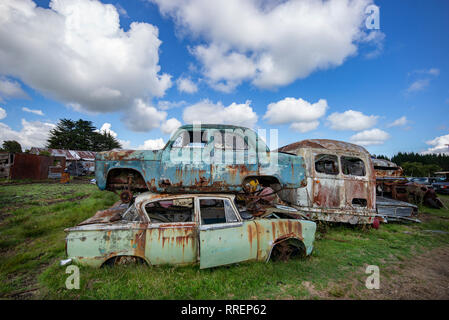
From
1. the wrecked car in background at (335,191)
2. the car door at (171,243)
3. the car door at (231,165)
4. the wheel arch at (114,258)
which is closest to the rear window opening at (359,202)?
the wrecked car in background at (335,191)

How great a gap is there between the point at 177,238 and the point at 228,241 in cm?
75

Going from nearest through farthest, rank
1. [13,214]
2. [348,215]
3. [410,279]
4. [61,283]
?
[61,283] < [410,279] < [348,215] < [13,214]

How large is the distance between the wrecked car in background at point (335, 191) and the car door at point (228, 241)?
8.45 ft

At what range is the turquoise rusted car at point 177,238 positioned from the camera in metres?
2.46

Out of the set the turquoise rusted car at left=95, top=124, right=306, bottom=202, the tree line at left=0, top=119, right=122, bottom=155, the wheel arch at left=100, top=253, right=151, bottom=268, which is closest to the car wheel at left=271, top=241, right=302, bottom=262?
the turquoise rusted car at left=95, top=124, right=306, bottom=202

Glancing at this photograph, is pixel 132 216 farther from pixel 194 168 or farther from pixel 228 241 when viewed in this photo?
pixel 228 241

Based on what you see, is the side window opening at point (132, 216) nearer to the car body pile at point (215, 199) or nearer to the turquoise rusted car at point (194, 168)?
the car body pile at point (215, 199)

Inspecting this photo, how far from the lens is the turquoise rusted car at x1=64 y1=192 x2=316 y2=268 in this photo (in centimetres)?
246

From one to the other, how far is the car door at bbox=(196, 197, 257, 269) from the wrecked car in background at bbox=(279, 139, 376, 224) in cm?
258
